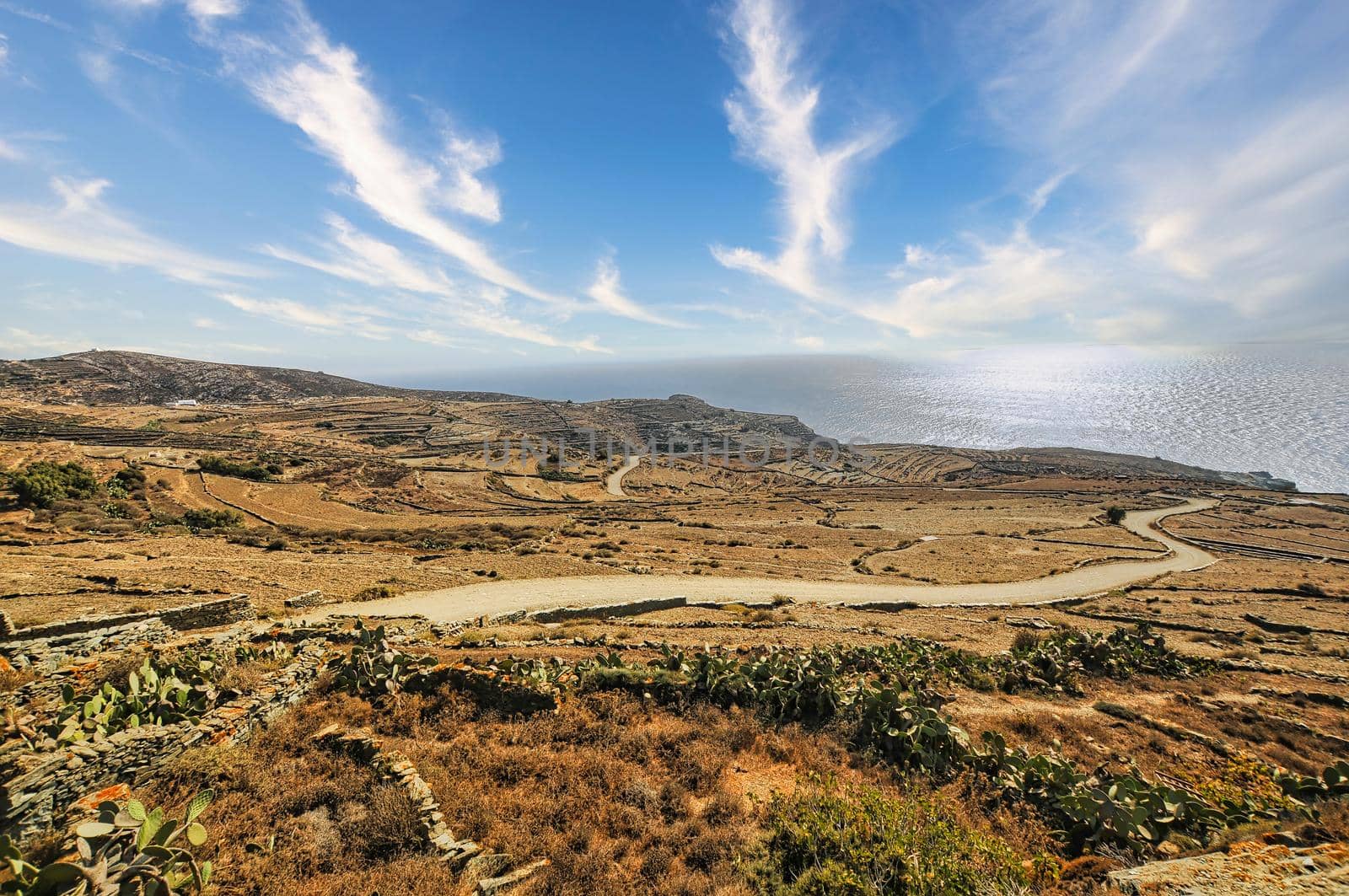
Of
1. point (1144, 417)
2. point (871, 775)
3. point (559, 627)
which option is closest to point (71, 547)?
point (559, 627)

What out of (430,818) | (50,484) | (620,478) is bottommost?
(620,478)

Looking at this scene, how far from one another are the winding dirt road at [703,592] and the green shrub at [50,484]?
93.4 feet

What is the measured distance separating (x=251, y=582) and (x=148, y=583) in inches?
114

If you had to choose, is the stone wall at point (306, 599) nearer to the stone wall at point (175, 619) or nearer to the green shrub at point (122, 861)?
the stone wall at point (175, 619)

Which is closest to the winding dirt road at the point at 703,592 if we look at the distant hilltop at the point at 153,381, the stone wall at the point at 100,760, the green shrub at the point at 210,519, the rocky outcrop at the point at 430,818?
the stone wall at the point at 100,760

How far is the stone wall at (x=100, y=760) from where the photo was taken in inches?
240

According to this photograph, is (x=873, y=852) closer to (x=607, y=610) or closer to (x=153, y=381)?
(x=607, y=610)

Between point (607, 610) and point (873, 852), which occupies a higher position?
point (873, 852)

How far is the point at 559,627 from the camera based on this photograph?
18078mm

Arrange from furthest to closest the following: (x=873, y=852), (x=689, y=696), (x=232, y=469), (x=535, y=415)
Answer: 1. (x=535, y=415)
2. (x=232, y=469)
3. (x=689, y=696)
4. (x=873, y=852)

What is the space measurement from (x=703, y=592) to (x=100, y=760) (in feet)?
66.6

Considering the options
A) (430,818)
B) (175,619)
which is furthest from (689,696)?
(175,619)

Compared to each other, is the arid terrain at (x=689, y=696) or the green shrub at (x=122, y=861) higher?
the green shrub at (x=122, y=861)

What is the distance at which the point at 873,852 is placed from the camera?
615cm
